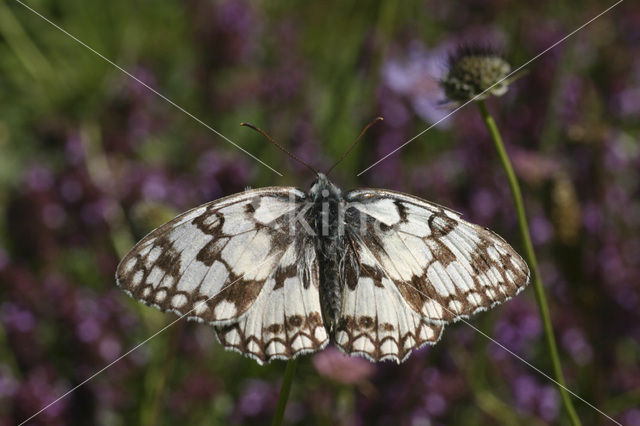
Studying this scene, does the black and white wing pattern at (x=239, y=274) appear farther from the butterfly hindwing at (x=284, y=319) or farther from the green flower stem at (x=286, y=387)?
the green flower stem at (x=286, y=387)

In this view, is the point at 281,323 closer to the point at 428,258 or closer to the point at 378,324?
the point at 378,324

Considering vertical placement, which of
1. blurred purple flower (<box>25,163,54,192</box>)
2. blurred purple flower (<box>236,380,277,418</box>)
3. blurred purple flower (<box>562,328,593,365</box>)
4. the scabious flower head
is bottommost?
blurred purple flower (<box>25,163,54,192</box>)

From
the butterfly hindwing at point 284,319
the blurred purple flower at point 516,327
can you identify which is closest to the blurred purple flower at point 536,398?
the blurred purple flower at point 516,327

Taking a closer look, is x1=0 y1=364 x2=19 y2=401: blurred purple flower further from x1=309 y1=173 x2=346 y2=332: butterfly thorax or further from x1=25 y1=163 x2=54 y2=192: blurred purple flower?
x1=309 y1=173 x2=346 y2=332: butterfly thorax

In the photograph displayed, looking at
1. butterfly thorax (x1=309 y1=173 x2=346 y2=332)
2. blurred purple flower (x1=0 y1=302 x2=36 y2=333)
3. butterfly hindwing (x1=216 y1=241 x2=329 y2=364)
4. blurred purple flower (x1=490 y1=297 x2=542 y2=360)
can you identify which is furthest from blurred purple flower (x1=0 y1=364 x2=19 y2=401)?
blurred purple flower (x1=490 y1=297 x2=542 y2=360)

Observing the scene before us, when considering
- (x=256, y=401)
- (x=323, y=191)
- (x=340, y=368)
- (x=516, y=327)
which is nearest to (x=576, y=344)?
(x=516, y=327)

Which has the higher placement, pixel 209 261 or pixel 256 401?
pixel 209 261

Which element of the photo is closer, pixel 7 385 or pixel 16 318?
pixel 7 385
